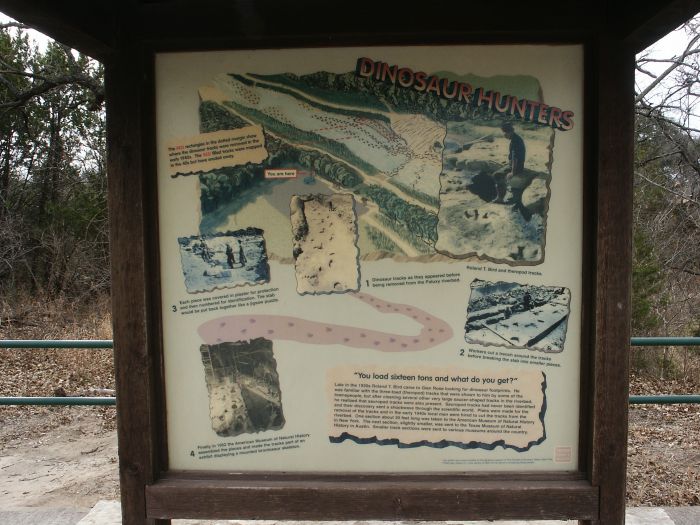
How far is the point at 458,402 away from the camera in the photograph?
238 centimetres

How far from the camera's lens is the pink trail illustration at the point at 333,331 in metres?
2.37

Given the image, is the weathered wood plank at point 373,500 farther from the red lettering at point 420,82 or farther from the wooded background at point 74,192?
the wooded background at point 74,192

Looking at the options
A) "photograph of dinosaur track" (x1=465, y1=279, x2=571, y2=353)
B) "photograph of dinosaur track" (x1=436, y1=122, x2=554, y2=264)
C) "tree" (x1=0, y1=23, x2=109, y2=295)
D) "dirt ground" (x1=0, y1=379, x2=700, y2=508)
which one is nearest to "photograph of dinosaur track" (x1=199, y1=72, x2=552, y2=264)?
"photograph of dinosaur track" (x1=436, y1=122, x2=554, y2=264)

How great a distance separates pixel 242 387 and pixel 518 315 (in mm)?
1200

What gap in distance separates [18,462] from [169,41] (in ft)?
15.6

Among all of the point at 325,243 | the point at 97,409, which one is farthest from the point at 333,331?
the point at 97,409

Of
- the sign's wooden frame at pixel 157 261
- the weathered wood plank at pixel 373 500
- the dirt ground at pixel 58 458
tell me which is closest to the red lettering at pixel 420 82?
the sign's wooden frame at pixel 157 261

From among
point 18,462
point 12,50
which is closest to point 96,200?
point 12,50

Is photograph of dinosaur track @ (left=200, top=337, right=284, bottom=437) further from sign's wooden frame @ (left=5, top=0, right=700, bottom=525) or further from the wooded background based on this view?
the wooded background

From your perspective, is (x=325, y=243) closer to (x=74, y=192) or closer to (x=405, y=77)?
(x=405, y=77)

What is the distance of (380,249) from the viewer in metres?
2.36

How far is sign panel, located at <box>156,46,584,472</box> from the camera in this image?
2316mm

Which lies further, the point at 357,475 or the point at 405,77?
the point at 357,475

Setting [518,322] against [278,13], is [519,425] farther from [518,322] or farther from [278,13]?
[278,13]
